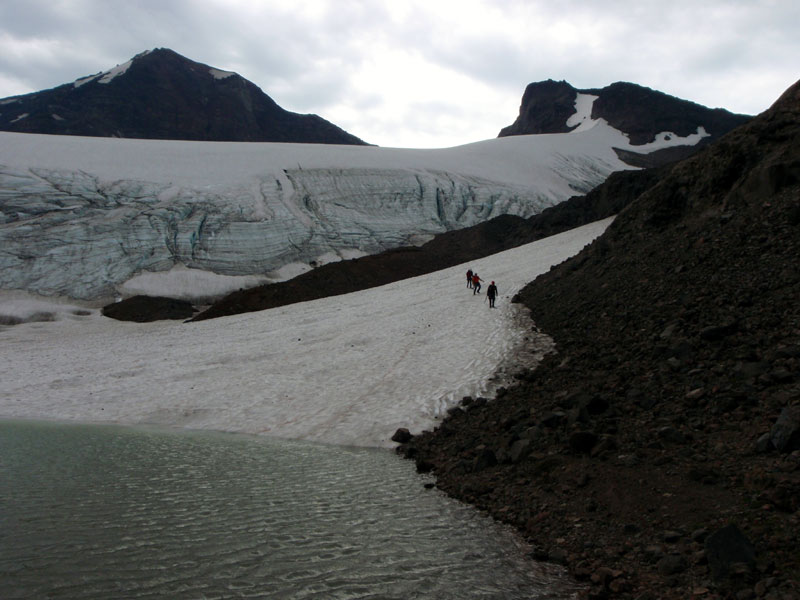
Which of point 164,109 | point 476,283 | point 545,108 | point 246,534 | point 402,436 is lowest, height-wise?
point 402,436

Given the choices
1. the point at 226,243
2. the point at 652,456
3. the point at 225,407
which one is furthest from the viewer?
the point at 226,243

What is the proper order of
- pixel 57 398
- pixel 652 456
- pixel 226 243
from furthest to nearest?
Result: pixel 226 243
pixel 57 398
pixel 652 456

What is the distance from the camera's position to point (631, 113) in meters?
106

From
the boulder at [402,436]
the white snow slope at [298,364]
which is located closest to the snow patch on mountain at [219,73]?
the white snow slope at [298,364]

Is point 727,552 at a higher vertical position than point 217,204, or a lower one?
lower

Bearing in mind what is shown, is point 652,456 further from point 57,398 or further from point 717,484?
point 57,398

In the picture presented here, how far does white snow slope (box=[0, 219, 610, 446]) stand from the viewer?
13.0 metres

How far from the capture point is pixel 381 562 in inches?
211

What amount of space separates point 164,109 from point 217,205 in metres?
99.8

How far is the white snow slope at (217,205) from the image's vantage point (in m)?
36.1

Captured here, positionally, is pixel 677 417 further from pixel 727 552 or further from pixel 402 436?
pixel 402 436

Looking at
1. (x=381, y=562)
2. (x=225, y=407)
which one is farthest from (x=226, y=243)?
(x=381, y=562)

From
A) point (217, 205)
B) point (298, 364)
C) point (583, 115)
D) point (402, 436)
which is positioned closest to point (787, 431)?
point (402, 436)

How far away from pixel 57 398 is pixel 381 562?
15226mm
